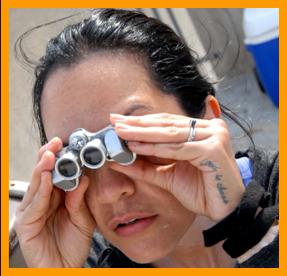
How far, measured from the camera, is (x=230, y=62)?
3.50 meters

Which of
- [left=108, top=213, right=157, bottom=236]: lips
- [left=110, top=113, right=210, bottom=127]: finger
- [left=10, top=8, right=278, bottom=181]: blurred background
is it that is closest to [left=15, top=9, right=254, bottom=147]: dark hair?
[left=110, top=113, right=210, bottom=127]: finger

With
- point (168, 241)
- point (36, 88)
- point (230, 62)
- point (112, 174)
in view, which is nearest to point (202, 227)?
point (168, 241)

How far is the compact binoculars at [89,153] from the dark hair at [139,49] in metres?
0.20

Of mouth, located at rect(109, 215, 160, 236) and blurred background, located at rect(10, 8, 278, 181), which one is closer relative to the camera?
mouth, located at rect(109, 215, 160, 236)

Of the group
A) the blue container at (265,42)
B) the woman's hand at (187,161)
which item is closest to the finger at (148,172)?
the woman's hand at (187,161)

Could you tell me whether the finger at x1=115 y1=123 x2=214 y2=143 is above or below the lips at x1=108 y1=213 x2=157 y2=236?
above

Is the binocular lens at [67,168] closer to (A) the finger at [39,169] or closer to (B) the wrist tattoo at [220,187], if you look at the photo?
(A) the finger at [39,169]

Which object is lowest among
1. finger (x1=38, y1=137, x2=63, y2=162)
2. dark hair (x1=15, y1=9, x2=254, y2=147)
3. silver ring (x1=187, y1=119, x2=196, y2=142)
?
finger (x1=38, y1=137, x2=63, y2=162)

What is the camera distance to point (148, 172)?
3.24ft

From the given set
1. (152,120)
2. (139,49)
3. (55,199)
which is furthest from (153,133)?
(55,199)

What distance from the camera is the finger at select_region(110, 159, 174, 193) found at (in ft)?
3.18

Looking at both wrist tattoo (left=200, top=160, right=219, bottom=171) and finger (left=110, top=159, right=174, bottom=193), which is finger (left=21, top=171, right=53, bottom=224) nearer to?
finger (left=110, top=159, right=174, bottom=193)

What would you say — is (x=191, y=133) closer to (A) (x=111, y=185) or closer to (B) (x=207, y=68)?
(A) (x=111, y=185)

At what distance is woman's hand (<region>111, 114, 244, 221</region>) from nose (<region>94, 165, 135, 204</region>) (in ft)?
0.07
